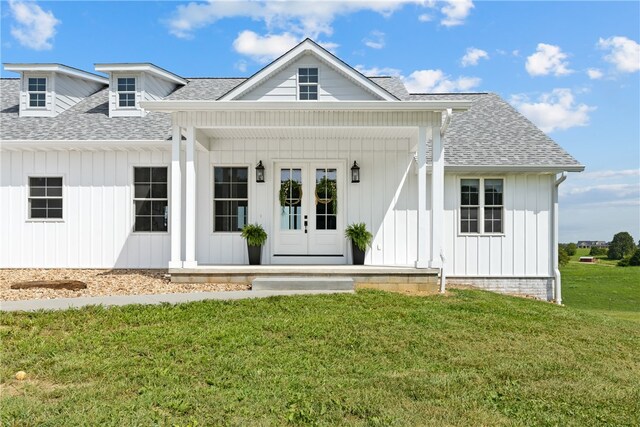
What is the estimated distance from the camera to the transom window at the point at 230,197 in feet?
40.2

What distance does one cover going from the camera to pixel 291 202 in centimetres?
1214

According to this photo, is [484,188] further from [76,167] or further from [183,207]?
[76,167]

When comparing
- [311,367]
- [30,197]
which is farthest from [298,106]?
[30,197]

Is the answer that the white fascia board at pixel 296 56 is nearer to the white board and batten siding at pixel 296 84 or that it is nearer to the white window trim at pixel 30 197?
the white board and batten siding at pixel 296 84

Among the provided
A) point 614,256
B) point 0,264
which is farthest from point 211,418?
point 614,256

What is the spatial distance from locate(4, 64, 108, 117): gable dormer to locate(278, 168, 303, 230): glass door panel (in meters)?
7.15

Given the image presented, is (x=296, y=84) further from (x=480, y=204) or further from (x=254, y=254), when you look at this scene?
(x=480, y=204)

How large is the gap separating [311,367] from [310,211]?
294 inches

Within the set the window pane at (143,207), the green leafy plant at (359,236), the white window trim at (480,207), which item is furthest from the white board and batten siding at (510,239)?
the window pane at (143,207)

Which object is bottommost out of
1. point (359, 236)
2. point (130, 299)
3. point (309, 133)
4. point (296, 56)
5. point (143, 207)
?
point (130, 299)

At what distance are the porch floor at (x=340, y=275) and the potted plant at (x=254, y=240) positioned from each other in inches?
54.6

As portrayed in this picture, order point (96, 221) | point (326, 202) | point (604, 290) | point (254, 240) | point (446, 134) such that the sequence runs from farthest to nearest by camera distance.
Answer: point (604, 290)
point (446, 134)
point (96, 221)
point (326, 202)
point (254, 240)

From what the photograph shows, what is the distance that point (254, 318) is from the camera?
6746 millimetres

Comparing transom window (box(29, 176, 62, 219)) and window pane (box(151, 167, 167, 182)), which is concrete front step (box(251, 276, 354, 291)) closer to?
window pane (box(151, 167, 167, 182))
